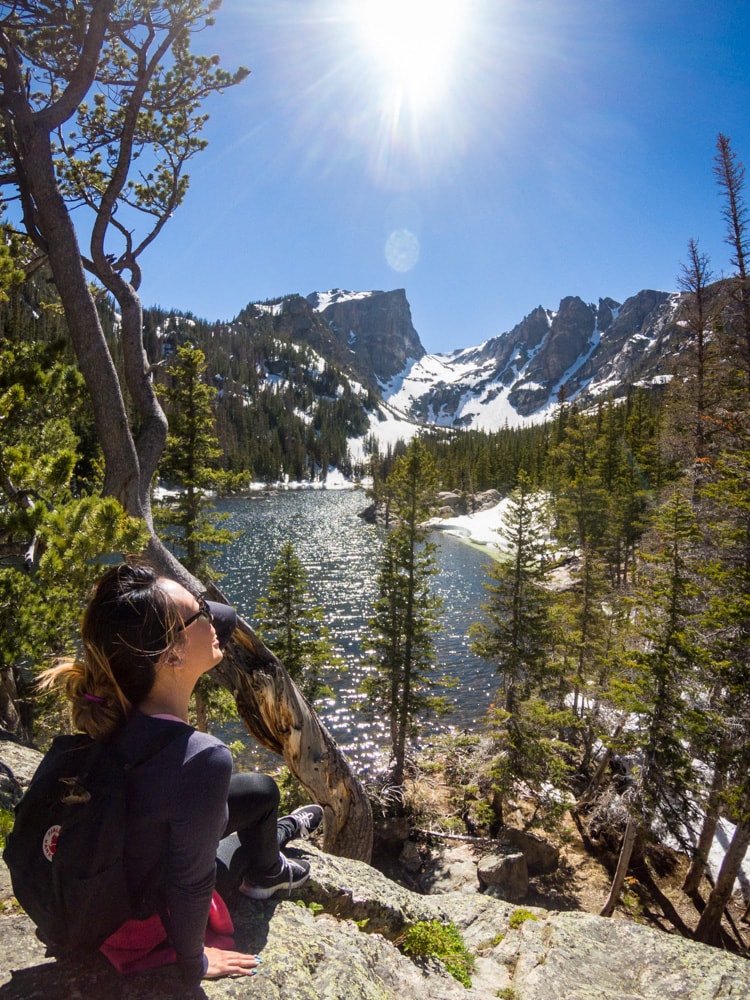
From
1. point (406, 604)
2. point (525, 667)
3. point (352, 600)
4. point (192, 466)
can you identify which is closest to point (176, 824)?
point (192, 466)

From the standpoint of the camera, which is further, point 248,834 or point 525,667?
point 525,667

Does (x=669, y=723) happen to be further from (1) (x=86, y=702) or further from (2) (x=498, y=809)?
(1) (x=86, y=702)

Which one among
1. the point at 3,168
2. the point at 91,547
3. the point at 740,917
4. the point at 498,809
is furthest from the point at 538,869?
the point at 3,168

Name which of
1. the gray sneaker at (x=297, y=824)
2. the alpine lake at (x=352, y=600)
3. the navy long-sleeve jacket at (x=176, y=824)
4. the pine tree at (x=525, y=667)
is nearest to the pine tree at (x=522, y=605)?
the pine tree at (x=525, y=667)

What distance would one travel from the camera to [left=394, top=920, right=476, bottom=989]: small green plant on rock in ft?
12.1

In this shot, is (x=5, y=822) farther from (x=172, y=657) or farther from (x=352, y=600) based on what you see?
(x=352, y=600)

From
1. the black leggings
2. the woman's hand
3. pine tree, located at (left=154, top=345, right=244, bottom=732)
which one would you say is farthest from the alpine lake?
the woman's hand

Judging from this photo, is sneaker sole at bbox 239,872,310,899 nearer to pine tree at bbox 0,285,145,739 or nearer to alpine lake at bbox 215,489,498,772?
pine tree at bbox 0,285,145,739

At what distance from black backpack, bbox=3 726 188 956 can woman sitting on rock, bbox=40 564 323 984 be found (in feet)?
0.17

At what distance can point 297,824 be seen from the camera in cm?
375

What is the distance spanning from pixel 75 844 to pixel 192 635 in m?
0.82

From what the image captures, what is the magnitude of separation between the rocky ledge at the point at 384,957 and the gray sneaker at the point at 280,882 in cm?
7

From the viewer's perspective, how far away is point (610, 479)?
133 feet

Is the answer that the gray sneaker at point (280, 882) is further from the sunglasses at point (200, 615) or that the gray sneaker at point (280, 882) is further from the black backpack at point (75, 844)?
the sunglasses at point (200, 615)
